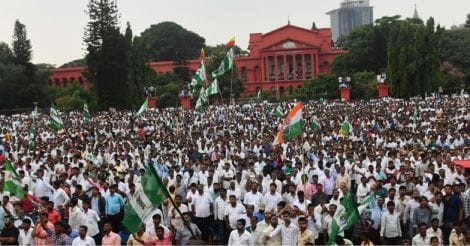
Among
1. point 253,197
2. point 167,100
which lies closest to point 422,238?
point 253,197

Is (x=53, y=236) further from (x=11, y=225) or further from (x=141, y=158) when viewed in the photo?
(x=141, y=158)

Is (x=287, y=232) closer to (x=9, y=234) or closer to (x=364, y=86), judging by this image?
(x=9, y=234)

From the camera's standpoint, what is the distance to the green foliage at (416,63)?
47938mm

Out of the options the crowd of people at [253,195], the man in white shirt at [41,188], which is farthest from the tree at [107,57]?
the man in white shirt at [41,188]

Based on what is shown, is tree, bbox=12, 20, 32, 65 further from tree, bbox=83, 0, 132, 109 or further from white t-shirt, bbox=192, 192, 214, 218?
white t-shirt, bbox=192, 192, 214, 218

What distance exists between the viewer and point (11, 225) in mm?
8750

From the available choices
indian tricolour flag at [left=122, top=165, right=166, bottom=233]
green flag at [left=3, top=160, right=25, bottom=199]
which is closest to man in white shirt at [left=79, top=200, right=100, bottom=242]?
green flag at [left=3, top=160, right=25, bottom=199]

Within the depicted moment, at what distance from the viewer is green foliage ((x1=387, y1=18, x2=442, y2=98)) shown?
47.9 metres

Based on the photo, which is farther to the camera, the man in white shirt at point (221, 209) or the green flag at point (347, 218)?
the man in white shirt at point (221, 209)

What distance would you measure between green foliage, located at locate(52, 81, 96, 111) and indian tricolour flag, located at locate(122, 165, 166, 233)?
141ft

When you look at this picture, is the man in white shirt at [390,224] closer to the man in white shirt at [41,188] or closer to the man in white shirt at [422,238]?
the man in white shirt at [422,238]

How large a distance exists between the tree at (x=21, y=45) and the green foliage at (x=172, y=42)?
30908mm

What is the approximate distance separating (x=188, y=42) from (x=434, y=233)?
284 ft

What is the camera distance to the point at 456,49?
6531 cm
